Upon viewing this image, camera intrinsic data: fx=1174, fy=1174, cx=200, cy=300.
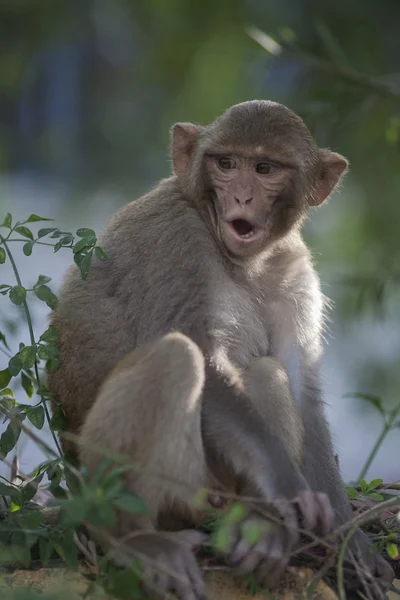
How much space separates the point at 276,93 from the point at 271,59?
30.9 ft

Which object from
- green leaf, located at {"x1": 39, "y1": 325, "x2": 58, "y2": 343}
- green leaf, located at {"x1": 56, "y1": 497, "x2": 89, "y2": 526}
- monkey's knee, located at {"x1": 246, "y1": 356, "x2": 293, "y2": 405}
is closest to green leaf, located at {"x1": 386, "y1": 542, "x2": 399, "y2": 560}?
monkey's knee, located at {"x1": 246, "y1": 356, "x2": 293, "y2": 405}

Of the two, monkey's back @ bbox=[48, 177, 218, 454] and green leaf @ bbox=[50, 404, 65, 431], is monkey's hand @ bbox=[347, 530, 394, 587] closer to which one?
monkey's back @ bbox=[48, 177, 218, 454]

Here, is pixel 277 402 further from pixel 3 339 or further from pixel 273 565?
pixel 3 339

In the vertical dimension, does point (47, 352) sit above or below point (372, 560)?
above

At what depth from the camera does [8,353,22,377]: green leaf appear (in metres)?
6.39

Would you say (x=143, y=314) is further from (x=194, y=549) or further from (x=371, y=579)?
(x=371, y=579)

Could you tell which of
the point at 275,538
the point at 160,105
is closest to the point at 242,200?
the point at 275,538

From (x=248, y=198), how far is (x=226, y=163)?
0.35 m

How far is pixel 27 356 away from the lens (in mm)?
6422

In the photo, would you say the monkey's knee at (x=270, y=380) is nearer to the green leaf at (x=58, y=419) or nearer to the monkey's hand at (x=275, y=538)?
the monkey's hand at (x=275, y=538)

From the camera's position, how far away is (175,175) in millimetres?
7469

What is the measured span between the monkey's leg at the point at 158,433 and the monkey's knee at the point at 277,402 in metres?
0.64

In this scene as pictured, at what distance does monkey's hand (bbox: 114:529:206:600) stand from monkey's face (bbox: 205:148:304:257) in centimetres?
182

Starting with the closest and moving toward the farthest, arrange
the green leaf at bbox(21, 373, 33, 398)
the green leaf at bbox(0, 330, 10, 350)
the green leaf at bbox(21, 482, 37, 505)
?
the green leaf at bbox(21, 482, 37, 505)
the green leaf at bbox(21, 373, 33, 398)
the green leaf at bbox(0, 330, 10, 350)
